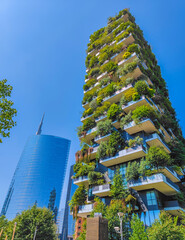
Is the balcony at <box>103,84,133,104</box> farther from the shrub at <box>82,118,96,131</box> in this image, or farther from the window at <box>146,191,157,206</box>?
the window at <box>146,191,157,206</box>

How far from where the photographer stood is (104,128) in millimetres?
29125

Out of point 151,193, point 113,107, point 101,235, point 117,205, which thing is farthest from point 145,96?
point 101,235

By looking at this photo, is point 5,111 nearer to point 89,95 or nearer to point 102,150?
point 102,150

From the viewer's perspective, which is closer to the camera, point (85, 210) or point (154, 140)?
point (154, 140)

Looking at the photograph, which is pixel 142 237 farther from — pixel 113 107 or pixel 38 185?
pixel 38 185

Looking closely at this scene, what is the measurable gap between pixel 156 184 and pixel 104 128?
40.6 ft

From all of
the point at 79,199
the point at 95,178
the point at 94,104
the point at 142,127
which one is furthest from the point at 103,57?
the point at 79,199

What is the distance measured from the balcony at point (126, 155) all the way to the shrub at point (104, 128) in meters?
4.86

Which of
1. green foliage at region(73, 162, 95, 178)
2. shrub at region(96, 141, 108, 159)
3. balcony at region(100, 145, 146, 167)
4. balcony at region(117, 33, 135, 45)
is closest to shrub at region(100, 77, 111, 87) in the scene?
balcony at region(117, 33, 135, 45)

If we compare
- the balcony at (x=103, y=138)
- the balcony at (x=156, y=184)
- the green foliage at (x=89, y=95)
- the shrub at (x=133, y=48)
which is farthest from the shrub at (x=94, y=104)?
the balcony at (x=156, y=184)

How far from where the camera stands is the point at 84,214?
86.3ft

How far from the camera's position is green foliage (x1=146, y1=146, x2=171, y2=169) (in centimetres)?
2097

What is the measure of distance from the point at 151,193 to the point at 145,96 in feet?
48.2

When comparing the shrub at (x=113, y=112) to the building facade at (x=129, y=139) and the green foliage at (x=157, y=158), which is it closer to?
the building facade at (x=129, y=139)
